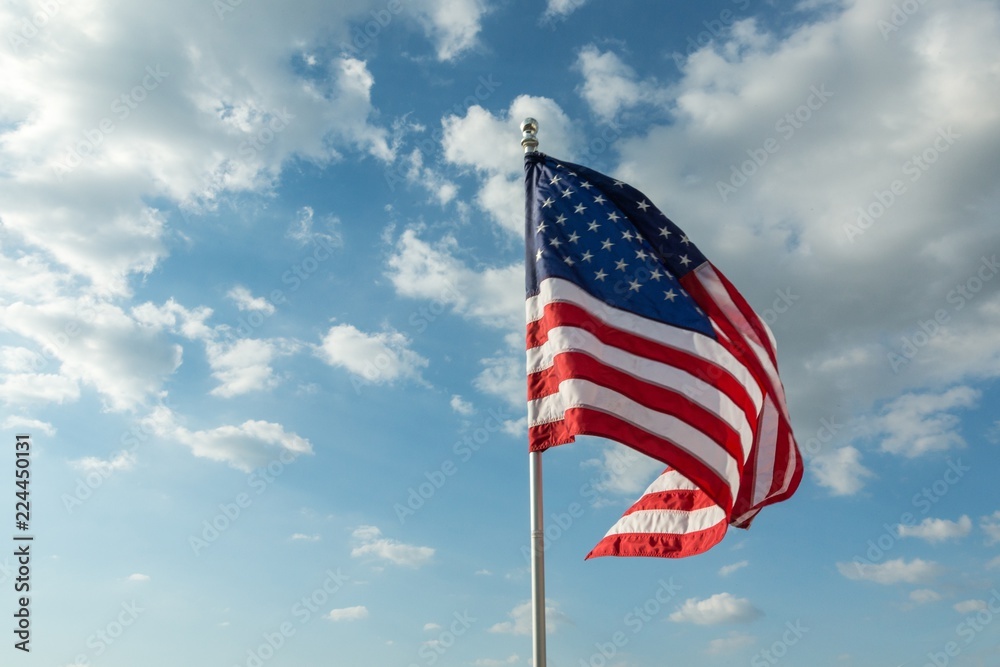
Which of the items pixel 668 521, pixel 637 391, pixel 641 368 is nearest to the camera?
pixel 637 391

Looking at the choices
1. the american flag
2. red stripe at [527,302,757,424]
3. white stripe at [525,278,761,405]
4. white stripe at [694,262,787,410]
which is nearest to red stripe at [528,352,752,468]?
the american flag

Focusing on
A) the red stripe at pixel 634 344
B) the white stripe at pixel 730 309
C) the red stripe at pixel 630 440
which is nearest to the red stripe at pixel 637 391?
the red stripe at pixel 634 344

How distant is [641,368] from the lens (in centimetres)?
1516

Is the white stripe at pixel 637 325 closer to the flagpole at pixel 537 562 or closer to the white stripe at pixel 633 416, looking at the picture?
the white stripe at pixel 633 416

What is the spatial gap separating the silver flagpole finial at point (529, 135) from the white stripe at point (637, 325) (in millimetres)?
3242

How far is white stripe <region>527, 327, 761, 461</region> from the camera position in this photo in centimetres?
1504

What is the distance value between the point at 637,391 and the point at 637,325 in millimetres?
1353

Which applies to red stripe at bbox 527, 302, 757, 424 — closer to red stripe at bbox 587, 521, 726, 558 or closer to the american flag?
the american flag

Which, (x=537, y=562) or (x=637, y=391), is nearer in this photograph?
(x=537, y=562)

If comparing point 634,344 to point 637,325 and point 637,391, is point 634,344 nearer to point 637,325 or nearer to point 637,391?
point 637,325

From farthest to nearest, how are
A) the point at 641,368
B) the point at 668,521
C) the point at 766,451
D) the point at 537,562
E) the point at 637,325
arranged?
the point at 668,521 → the point at 766,451 → the point at 637,325 → the point at 641,368 → the point at 537,562

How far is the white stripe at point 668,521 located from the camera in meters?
16.2

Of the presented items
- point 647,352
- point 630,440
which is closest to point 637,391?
point 647,352

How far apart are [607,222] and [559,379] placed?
360 cm
